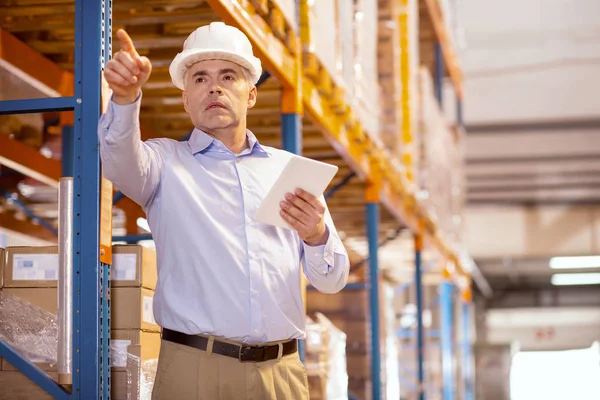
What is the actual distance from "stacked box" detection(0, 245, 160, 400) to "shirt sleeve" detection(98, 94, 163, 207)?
44.0 inches

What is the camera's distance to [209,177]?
3010 mm

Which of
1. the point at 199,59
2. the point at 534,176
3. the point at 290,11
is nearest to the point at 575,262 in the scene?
the point at 534,176

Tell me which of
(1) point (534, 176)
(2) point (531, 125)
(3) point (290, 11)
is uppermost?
(2) point (531, 125)

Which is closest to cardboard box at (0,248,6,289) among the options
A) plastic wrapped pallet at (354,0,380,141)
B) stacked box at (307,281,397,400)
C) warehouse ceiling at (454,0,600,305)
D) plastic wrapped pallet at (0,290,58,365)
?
plastic wrapped pallet at (0,290,58,365)

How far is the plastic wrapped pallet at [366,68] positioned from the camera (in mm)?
6980

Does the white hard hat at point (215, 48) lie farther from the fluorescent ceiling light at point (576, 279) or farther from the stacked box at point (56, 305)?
the fluorescent ceiling light at point (576, 279)

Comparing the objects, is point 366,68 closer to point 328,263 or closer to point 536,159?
point 328,263

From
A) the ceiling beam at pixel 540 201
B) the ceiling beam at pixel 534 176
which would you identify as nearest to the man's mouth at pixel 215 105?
the ceiling beam at pixel 534 176

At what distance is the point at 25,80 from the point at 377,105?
3.57 metres

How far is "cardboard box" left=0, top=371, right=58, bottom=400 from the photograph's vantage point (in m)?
3.67

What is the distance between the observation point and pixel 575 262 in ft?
84.2

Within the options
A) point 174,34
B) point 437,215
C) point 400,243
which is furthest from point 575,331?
point 174,34

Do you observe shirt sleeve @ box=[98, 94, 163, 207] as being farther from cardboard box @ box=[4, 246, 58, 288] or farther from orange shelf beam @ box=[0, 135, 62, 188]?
orange shelf beam @ box=[0, 135, 62, 188]

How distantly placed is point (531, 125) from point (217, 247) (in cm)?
1661
